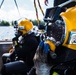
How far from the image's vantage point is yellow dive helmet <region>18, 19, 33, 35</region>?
415 centimetres

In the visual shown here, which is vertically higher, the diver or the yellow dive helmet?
the yellow dive helmet

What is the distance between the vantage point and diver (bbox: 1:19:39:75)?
11.7ft

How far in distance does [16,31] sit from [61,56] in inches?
101

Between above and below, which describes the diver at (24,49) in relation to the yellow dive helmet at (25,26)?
below

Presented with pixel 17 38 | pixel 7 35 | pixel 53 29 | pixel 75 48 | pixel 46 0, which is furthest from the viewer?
pixel 7 35

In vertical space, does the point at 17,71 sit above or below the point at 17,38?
below

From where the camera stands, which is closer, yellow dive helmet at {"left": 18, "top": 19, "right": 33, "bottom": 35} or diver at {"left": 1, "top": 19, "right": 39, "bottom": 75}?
diver at {"left": 1, "top": 19, "right": 39, "bottom": 75}

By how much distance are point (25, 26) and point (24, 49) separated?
477 mm

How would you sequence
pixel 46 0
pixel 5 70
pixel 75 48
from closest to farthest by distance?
1. pixel 75 48
2. pixel 46 0
3. pixel 5 70

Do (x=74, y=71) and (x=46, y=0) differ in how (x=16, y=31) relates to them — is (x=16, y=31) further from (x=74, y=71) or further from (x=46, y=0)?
(x=74, y=71)

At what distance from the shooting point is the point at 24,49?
390 cm

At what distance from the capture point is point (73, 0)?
172cm

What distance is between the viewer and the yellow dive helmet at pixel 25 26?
415 centimetres

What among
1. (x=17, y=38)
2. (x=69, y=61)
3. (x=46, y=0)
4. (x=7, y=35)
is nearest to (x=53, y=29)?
(x=69, y=61)
